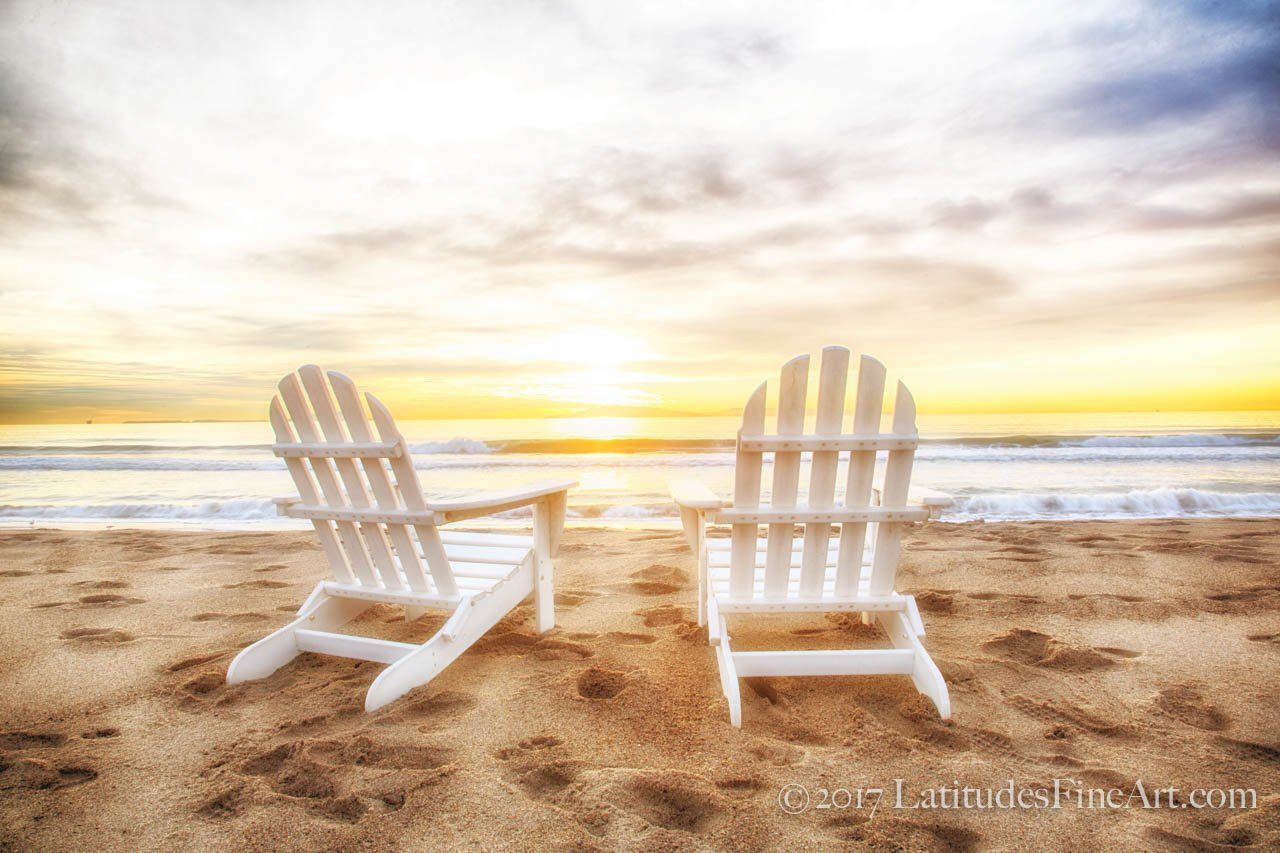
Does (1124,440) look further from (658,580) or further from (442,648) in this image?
(442,648)

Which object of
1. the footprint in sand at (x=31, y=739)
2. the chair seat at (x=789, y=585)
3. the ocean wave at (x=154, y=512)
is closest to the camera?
the footprint in sand at (x=31, y=739)

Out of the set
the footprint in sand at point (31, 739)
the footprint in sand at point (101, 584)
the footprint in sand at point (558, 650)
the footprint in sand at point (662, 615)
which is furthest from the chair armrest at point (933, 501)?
the footprint in sand at point (101, 584)

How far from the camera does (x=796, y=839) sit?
5.52 ft

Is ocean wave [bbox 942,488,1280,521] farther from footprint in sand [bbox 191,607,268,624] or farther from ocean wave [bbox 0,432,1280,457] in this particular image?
ocean wave [bbox 0,432,1280,457]

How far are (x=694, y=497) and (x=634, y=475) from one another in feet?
33.8

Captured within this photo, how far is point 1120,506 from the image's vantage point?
768 cm

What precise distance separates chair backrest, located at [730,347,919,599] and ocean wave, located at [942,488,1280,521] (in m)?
5.48

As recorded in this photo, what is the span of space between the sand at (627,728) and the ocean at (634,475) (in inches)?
154

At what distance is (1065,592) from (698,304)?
772 cm

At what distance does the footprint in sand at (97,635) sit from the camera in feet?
11.0

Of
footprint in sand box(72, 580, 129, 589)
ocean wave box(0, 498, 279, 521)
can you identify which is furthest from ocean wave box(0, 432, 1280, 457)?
footprint in sand box(72, 580, 129, 589)

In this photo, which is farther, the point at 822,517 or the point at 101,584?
the point at 101,584

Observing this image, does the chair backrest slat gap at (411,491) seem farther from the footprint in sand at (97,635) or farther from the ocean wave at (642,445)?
the ocean wave at (642,445)

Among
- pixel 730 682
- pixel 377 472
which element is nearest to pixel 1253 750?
pixel 730 682
